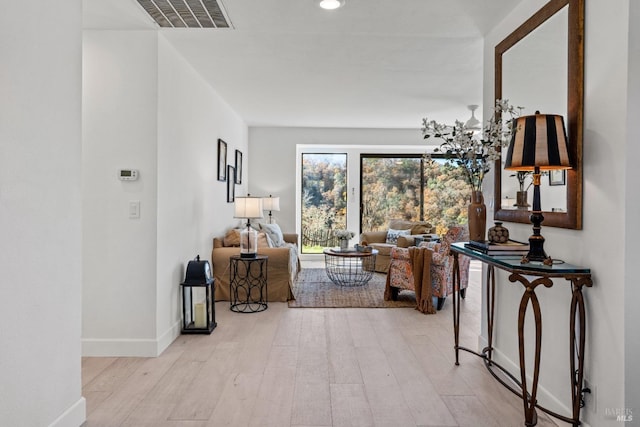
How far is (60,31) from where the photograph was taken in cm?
200

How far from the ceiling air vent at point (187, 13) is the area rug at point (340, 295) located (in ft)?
9.63

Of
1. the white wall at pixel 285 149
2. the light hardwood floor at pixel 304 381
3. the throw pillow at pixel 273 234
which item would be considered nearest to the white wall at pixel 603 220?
the light hardwood floor at pixel 304 381

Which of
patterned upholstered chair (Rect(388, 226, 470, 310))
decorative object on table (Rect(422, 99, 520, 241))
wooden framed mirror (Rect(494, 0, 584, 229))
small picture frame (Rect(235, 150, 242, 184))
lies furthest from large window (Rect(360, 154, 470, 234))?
decorative object on table (Rect(422, 99, 520, 241))

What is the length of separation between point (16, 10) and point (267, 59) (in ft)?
7.60

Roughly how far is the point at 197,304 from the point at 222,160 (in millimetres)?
2183

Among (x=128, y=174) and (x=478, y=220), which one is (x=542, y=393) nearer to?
(x=478, y=220)

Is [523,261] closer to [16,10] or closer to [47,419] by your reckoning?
[47,419]

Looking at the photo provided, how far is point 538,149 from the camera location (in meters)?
2.01

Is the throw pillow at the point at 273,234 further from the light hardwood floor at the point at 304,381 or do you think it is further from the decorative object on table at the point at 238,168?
the light hardwood floor at the point at 304,381

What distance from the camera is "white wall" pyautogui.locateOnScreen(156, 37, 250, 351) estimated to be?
10.8ft

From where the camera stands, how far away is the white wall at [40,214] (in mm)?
1657

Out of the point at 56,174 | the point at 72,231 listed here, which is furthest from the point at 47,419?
the point at 56,174

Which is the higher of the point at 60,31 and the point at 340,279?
the point at 60,31

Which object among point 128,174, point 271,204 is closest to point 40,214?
point 128,174
